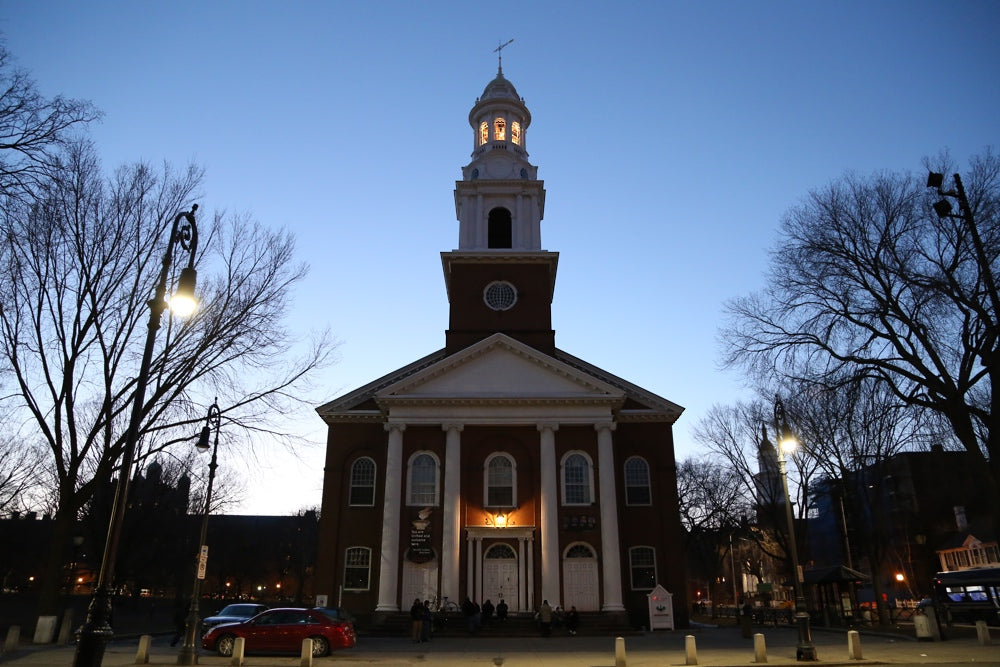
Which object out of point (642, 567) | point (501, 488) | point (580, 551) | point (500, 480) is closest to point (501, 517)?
point (501, 488)

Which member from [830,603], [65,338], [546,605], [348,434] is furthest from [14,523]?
[830,603]

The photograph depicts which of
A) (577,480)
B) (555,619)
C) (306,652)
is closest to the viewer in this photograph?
(306,652)

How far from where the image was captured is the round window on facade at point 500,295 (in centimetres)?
3681

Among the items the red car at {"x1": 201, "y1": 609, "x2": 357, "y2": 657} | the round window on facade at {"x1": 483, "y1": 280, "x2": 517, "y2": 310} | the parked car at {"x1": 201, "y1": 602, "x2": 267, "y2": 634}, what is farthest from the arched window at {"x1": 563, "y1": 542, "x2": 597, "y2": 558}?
the red car at {"x1": 201, "y1": 609, "x2": 357, "y2": 657}

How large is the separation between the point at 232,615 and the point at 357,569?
868 cm

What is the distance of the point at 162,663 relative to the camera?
16.4 m

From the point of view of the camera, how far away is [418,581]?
29969 millimetres

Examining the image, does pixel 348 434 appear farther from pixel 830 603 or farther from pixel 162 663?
pixel 830 603

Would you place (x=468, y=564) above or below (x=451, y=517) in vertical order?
below

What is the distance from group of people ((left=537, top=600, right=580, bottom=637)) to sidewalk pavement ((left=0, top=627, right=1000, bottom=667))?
94 cm

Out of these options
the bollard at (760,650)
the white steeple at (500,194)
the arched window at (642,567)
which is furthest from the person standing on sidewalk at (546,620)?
the white steeple at (500,194)

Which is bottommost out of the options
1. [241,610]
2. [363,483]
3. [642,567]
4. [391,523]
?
[241,610]

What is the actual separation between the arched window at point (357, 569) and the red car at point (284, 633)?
12.0 metres

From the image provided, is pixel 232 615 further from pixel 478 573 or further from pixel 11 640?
pixel 478 573
